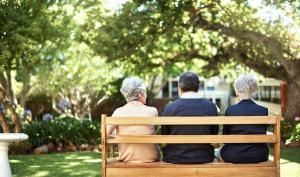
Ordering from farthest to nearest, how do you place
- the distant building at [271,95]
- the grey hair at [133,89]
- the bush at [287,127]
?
the distant building at [271,95], the bush at [287,127], the grey hair at [133,89]

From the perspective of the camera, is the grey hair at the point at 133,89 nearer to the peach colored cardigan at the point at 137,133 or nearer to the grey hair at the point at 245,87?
the peach colored cardigan at the point at 137,133

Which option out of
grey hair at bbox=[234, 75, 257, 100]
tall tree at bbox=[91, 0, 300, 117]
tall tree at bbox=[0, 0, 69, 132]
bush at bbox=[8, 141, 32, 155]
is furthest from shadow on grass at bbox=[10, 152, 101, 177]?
tall tree at bbox=[91, 0, 300, 117]

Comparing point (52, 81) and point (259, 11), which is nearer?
point (259, 11)

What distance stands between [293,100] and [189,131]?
1131 cm

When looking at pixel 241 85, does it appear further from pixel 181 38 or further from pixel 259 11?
pixel 181 38

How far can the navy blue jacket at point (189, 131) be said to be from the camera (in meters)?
6.02

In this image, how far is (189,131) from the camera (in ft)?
19.9

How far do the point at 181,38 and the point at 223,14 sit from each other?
2.58m

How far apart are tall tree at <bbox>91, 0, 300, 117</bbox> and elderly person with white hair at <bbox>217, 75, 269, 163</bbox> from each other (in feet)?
28.2

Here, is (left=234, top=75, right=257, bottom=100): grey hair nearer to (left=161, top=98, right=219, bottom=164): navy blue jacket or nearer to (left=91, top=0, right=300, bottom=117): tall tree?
(left=161, top=98, right=219, bottom=164): navy blue jacket

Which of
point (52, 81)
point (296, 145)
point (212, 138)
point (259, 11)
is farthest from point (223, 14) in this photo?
point (212, 138)

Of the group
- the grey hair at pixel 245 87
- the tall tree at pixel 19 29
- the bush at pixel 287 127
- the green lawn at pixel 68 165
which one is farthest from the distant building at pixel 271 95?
the grey hair at pixel 245 87

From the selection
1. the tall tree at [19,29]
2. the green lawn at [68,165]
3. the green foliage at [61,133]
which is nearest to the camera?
the green lawn at [68,165]

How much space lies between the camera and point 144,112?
20.6ft
